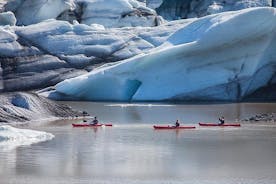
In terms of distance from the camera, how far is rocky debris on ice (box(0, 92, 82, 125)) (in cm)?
2498

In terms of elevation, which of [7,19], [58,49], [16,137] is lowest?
[16,137]

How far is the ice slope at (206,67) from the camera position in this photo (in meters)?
35.3

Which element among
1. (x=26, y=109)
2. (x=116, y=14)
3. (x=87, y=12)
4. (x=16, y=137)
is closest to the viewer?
(x=16, y=137)

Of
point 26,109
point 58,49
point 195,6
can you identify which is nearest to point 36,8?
point 58,49

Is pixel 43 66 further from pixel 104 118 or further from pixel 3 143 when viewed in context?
pixel 3 143

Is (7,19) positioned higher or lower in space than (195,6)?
lower

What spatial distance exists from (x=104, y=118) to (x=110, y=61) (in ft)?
40.6

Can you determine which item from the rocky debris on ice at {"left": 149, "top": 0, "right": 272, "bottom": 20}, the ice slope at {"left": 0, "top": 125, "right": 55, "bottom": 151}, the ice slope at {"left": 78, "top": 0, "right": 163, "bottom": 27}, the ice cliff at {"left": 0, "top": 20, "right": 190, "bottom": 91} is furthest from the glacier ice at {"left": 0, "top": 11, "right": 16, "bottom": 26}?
the ice slope at {"left": 0, "top": 125, "right": 55, "bottom": 151}

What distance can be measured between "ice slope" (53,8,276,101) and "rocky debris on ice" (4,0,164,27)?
10.2 meters

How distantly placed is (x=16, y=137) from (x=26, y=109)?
6330 mm

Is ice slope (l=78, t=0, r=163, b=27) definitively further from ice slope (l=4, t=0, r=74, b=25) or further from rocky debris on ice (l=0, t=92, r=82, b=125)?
rocky debris on ice (l=0, t=92, r=82, b=125)

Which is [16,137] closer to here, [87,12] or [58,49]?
[58,49]

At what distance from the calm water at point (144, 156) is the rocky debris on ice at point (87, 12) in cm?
1951

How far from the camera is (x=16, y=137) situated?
20031 millimetres
